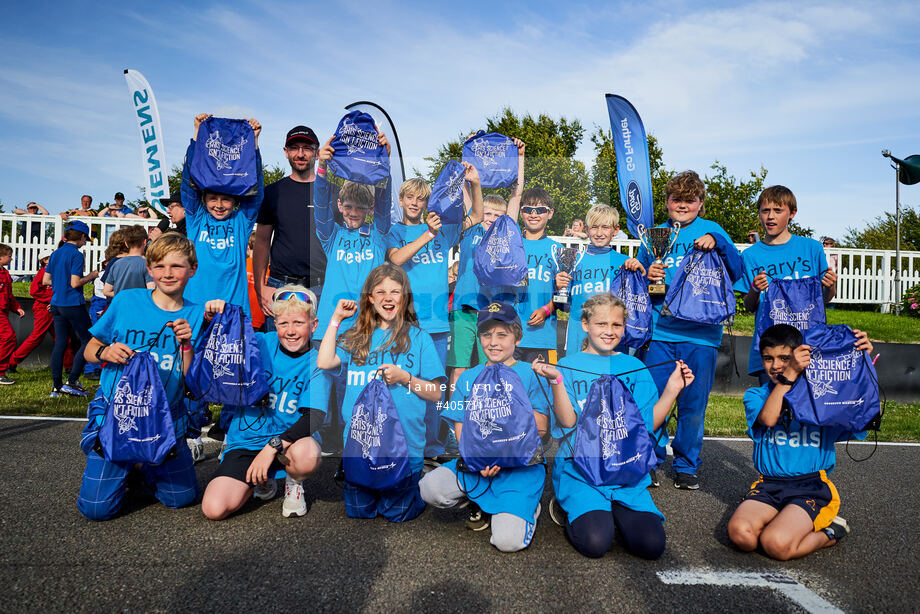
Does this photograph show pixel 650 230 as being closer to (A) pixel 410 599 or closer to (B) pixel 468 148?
(B) pixel 468 148

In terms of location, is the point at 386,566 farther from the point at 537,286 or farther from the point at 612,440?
the point at 537,286

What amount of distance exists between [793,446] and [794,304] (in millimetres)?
1016

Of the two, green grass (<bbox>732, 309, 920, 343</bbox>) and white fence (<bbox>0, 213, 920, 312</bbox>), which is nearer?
green grass (<bbox>732, 309, 920, 343</bbox>)

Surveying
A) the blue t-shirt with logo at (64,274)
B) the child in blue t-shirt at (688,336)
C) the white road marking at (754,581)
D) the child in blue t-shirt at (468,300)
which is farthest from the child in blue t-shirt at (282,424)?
the blue t-shirt with logo at (64,274)

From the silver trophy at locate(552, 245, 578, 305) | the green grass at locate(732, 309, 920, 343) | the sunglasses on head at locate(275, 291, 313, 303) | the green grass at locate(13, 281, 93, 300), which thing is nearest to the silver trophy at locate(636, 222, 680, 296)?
the silver trophy at locate(552, 245, 578, 305)

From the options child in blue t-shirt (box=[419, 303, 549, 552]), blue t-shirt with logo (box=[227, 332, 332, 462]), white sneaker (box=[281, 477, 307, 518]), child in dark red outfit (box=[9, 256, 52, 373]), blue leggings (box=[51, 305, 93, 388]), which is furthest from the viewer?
child in dark red outfit (box=[9, 256, 52, 373])

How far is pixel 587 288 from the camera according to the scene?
430cm

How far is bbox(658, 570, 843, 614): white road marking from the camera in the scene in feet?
8.29

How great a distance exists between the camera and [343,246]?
3994 mm

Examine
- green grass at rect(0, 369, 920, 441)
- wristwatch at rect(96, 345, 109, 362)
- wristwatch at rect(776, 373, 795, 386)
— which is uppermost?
wristwatch at rect(96, 345, 109, 362)

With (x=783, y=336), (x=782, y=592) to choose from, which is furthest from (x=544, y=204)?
(x=782, y=592)

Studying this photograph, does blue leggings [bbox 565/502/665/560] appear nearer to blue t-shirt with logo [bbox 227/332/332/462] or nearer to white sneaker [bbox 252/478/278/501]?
blue t-shirt with logo [bbox 227/332/332/462]

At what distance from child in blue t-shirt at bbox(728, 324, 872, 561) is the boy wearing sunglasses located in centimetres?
143

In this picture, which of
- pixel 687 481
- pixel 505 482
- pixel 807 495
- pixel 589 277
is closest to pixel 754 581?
pixel 807 495
